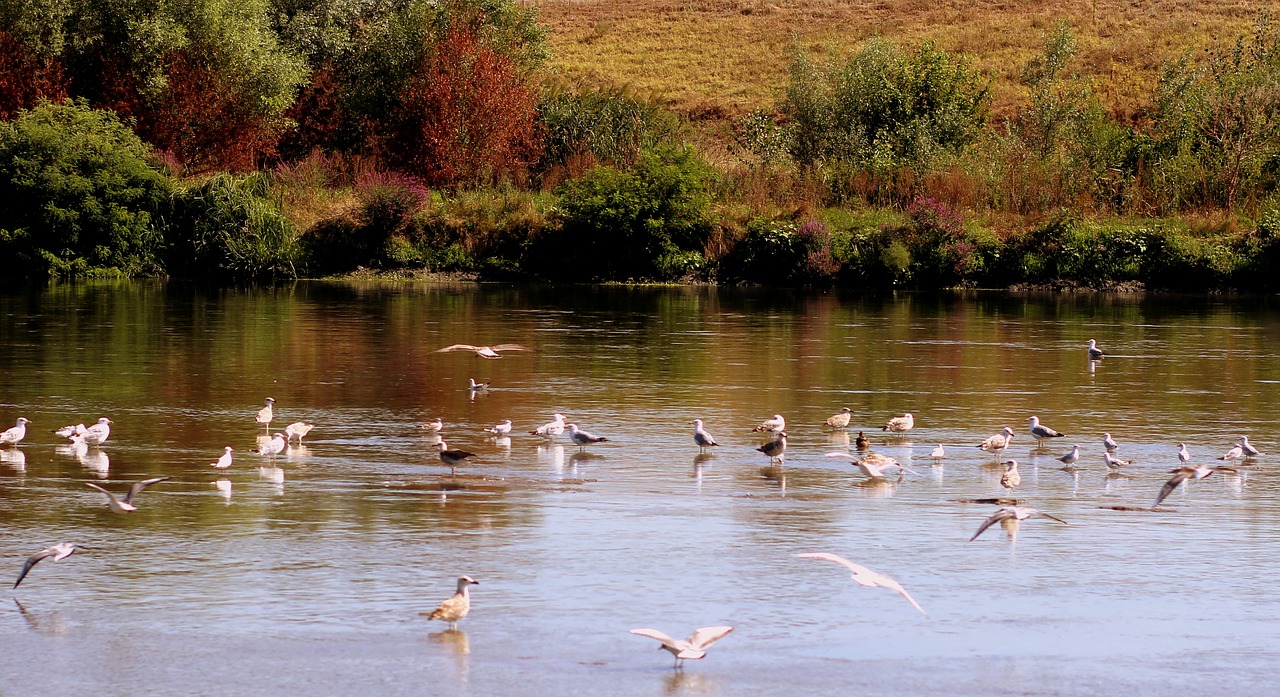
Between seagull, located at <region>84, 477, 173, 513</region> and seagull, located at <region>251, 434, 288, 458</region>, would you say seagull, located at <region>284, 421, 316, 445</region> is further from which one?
seagull, located at <region>84, 477, 173, 513</region>

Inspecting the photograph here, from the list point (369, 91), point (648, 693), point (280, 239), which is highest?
point (369, 91)

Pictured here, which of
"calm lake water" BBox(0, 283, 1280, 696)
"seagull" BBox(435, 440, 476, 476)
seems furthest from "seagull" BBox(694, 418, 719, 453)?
"seagull" BBox(435, 440, 476, 476)

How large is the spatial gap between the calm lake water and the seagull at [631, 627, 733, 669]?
118 millimetres

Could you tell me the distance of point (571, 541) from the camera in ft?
38.5

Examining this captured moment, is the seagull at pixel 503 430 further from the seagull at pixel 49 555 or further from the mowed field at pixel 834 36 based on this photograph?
the mowed field at pixel 834 36

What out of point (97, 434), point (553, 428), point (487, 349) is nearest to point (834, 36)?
point (487, 349)

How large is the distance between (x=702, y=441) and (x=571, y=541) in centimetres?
399

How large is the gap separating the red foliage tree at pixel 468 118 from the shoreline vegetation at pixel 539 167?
98mm

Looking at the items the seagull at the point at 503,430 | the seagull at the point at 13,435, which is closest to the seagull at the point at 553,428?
the seagull at the point at 503,430

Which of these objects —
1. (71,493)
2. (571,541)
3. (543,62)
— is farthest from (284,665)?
(543,62)

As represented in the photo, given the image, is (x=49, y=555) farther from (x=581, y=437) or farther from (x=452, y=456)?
(x=581, y=437)

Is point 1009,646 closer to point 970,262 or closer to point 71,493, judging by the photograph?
point 71,493

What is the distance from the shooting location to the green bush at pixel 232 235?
48.8 meters

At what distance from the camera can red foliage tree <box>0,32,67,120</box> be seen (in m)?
55.4
